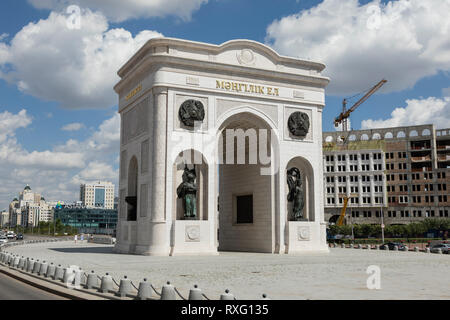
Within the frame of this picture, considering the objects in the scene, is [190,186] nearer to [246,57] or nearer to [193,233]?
[193,233]

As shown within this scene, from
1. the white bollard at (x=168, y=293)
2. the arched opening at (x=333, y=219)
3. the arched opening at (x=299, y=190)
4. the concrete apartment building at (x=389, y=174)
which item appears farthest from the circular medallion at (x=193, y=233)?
the arched opening at (x=333, y=219)

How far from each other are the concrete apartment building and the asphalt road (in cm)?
10331

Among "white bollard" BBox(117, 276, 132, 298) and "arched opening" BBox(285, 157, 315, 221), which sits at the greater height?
"arched opening" BBox(285, 157, 315, 221)

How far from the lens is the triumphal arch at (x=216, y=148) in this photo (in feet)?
127

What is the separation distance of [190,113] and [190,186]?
6037 millimetres

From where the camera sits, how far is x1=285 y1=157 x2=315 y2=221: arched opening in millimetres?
43000

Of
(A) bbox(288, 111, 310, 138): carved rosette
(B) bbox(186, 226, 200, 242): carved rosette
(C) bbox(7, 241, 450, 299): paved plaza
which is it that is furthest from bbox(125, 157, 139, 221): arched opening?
(C) bbox(7, 241, 450, 299): paved plaza

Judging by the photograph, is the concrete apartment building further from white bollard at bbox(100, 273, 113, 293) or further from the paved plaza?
white bollard at bbox(100, 273, 113, 293)

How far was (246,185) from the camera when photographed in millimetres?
47062

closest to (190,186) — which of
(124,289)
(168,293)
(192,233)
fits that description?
(192,233)

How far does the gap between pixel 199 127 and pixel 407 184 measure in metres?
92.3

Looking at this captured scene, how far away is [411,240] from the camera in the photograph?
89.9m
